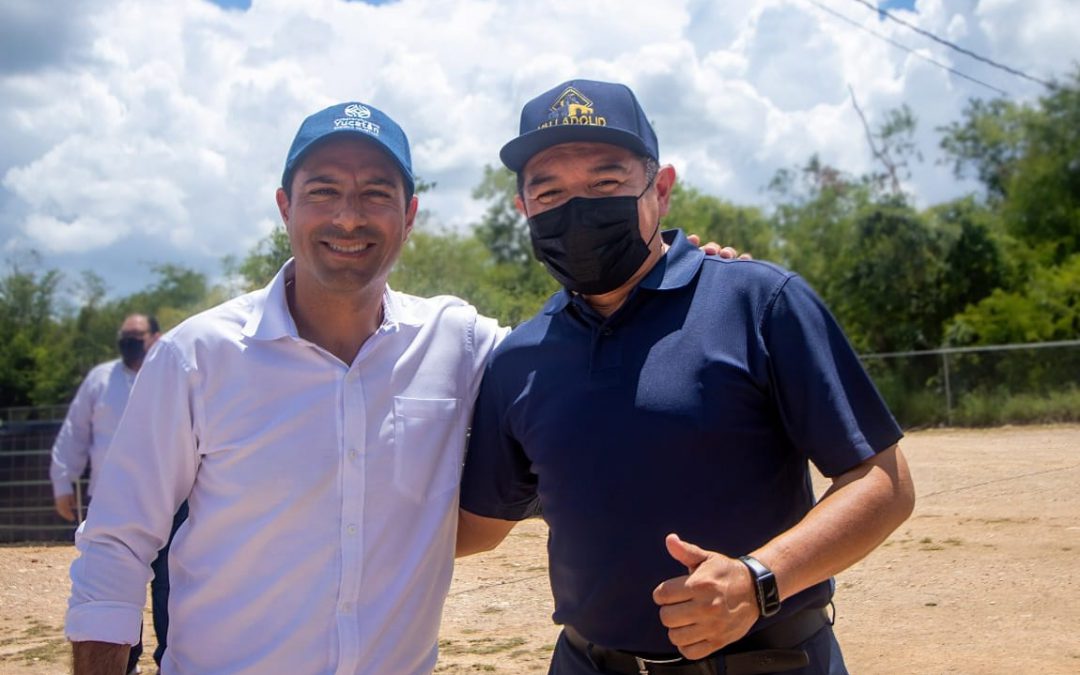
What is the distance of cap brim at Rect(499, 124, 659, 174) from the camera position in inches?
110

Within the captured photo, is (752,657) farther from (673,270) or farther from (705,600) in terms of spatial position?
(673,270)

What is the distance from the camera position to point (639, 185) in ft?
9.62

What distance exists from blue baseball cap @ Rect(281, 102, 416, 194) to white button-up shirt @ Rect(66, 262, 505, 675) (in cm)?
46

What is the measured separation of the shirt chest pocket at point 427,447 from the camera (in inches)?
113

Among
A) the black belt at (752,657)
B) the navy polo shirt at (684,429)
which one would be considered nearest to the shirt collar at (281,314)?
the navy polo shirt at (684,429)

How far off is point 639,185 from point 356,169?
0.79 m

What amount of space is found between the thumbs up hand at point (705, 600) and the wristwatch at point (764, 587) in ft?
0.04

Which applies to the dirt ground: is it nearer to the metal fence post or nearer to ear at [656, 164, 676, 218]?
ear at [656, 164, 676, 218]

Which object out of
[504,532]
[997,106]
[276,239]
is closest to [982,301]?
[997,106]

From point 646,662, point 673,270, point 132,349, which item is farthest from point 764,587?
point 132,349

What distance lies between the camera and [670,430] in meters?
2.50

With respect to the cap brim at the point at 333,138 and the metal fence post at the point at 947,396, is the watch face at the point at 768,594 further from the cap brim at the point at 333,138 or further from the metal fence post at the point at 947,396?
the metal fence post at the point at 947,396

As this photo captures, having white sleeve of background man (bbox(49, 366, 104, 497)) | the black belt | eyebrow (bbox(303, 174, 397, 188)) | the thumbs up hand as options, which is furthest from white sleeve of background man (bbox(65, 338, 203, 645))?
white sleeve of background man (bbox(49, 366, 104, 497))

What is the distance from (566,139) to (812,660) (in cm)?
141
